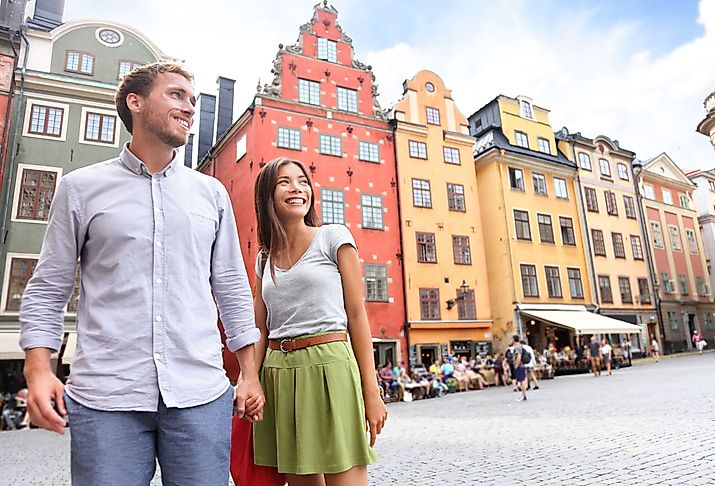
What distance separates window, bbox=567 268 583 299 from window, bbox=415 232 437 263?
9.06m


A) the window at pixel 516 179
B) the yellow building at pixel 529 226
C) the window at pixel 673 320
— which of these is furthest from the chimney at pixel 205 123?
the window at pixel 673 320

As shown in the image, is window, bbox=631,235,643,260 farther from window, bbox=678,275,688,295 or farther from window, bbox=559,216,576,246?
window, bbox=559,216,576,246

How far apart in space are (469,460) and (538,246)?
76.1 ft

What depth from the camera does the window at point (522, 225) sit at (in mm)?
26672

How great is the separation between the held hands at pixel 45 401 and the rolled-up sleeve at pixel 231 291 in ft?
2.08

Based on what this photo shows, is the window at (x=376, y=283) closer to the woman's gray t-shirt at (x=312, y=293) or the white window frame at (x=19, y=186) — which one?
the white window frame at (x=19, y=186)

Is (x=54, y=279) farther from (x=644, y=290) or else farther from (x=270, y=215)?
(x=644, y=290)

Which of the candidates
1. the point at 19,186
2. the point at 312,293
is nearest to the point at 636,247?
the point at 19,186

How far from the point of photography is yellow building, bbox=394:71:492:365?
2294 cm

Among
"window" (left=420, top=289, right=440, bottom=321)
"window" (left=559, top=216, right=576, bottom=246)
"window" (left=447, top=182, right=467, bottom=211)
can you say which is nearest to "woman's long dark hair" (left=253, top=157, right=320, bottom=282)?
"window" (left=420, top=289, right=440, bottom=321)

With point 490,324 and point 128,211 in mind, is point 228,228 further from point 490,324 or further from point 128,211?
point 490,324

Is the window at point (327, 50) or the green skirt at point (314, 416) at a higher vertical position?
the window at point (327, 50)

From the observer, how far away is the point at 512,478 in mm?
4695

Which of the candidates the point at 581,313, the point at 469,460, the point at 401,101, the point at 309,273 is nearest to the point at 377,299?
the point at 401,101
